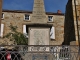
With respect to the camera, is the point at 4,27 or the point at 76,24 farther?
Answer: the point at 4,27

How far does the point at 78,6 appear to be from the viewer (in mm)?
10047

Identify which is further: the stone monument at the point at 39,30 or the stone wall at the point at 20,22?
A: the stone wall at the point at 20,22

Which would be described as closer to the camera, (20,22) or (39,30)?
(39,30)

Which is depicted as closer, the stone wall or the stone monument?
the stone monument

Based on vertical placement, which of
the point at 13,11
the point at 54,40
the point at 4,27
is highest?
the point at 13,11

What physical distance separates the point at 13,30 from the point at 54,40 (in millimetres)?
5484

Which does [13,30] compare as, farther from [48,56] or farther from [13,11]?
[48,56]

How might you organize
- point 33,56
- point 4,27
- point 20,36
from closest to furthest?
point 33,56
point 20,36
point 4,27

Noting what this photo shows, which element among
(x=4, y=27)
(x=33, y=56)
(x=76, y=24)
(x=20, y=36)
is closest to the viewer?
(x=33, y=56)

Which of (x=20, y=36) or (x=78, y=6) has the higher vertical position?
(x=78, y=6)

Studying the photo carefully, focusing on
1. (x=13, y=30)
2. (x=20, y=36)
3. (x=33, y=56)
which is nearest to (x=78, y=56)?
(x=33, y=56)

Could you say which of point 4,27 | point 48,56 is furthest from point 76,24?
point 4,27

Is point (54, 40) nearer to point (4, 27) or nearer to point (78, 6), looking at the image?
point (4, 27)

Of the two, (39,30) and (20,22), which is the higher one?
(20,22)
